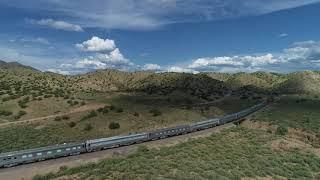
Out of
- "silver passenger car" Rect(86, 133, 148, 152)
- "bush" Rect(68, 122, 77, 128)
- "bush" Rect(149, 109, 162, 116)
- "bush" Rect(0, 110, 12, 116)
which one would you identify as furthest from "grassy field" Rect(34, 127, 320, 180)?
"bush" Rect(0, 110, 12, 116)

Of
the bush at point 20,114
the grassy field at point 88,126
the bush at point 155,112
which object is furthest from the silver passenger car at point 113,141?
the bush at point 20,114

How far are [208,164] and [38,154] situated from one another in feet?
48.3

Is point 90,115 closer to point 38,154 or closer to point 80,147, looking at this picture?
point 80,147

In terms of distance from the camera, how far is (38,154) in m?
36.6

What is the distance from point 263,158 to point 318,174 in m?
5.13

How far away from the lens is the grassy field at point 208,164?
29.3m

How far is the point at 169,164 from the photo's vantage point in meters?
32.2

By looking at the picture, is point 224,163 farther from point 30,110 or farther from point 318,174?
point 30,110

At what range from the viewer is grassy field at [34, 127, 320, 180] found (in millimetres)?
29266

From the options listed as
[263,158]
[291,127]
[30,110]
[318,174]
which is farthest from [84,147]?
[30,110]

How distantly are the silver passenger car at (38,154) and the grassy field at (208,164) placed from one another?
5.69 metres

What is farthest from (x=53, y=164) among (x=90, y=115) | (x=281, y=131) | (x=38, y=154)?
(x=90, y=115)

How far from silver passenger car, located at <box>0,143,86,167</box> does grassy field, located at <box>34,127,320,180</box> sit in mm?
5689

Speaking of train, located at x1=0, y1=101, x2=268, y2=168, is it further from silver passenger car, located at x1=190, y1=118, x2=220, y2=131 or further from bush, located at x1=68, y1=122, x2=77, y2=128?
bush, located at x1=68, y1=122, x2=77, y2=128
